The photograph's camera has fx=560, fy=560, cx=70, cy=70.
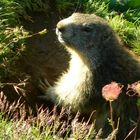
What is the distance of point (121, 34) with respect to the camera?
753 cm

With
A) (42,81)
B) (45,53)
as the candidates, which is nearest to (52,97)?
(42,81)

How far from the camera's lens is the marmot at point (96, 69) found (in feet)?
18.2

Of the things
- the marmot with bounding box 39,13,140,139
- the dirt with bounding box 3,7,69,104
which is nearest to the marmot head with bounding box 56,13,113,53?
the marmot with bounding box 39,13,140,139

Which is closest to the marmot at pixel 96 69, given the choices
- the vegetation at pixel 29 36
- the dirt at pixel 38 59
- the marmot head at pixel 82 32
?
the marmot head at pixel 82 32

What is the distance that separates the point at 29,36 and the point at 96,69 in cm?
84

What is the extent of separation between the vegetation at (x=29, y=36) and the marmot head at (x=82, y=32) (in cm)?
60

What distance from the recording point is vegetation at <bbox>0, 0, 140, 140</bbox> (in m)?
4.46

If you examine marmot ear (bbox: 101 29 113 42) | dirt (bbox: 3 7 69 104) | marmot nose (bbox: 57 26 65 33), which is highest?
marmot nose (bbox: 57 26 65 33)

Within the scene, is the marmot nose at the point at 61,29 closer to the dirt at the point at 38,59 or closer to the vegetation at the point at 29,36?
the vegetation at the point at 29,36

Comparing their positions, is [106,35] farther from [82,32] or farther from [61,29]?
[61,29]

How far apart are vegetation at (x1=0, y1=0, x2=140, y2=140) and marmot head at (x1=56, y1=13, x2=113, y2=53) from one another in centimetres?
60

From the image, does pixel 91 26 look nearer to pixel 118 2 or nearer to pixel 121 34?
pixel 121 34

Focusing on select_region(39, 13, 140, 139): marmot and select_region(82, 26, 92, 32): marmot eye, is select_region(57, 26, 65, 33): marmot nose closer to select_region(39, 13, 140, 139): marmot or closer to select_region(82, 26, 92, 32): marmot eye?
select_region(39, 13, 140, 139): marmot

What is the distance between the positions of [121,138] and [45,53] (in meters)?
1.63
